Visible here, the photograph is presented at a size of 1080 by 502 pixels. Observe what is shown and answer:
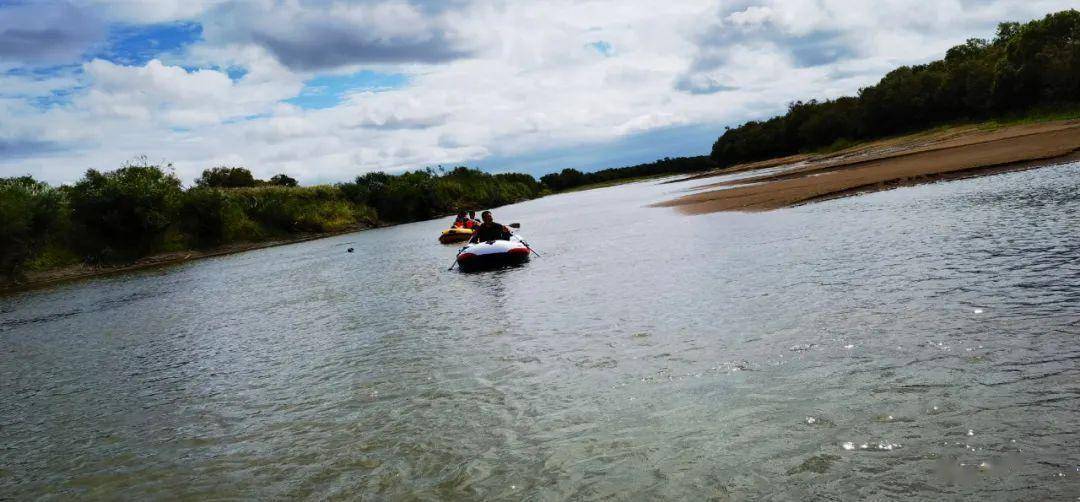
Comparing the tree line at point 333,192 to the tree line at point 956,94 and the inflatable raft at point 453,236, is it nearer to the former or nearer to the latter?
the tree line at point 956,94

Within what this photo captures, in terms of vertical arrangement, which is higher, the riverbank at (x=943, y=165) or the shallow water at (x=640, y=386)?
the riverbank at (x=943, y=165)

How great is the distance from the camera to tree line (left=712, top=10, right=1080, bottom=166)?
50375mm

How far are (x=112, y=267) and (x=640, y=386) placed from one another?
57066mm

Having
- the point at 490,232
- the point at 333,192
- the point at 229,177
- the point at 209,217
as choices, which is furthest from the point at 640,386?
the point at 229,177

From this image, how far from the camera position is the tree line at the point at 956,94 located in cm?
5038

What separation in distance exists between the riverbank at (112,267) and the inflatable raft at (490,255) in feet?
119

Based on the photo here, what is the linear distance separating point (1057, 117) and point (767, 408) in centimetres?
5248

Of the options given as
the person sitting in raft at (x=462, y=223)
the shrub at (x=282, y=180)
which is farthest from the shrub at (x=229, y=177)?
the person sitting in raft at (x=462, y=223)

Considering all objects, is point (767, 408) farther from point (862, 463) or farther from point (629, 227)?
point (629, 227)

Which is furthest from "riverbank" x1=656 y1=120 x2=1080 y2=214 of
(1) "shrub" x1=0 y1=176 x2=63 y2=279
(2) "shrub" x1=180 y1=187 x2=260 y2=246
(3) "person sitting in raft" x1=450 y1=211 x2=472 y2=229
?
(2) "shrub" x1=180 y1=187 x2=260 y2=246

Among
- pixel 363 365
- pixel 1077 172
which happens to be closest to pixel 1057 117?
pixel 1077 172

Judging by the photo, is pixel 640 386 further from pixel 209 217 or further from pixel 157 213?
pixel 209 217

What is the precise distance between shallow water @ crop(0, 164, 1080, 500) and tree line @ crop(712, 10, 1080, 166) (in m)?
42.5

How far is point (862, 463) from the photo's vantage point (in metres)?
5.12
